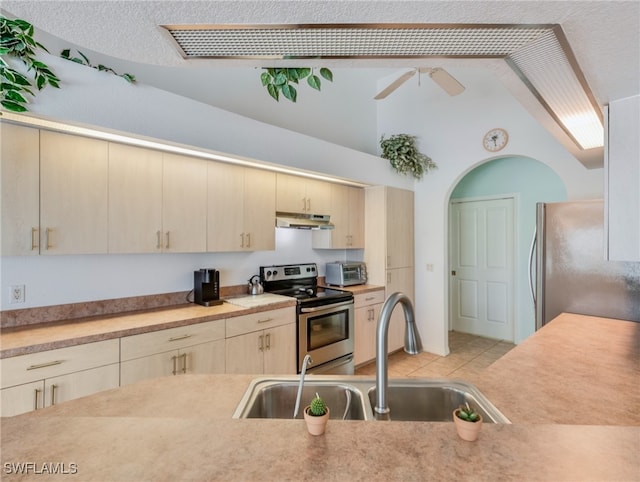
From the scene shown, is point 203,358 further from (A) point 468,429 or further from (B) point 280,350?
(A) point 468,429

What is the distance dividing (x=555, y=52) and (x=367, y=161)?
300 centimetres

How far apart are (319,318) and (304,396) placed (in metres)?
1.82

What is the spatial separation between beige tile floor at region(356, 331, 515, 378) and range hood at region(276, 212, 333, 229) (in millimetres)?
1777

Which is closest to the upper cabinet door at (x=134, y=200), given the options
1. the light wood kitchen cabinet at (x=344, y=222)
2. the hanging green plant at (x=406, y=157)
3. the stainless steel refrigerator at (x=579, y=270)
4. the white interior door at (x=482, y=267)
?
the light wood kitchen cabinet at (x=344, y=222)

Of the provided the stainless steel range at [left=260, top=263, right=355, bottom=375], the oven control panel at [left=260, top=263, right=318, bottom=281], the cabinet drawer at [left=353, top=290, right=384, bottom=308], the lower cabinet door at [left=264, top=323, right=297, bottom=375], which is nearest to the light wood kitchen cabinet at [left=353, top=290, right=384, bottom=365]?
the cabinet drawer at [left=353, top=290, right=384, bottom=308]

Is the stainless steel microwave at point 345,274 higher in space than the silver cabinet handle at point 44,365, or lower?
higher

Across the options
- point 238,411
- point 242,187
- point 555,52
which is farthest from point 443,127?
point 238,411

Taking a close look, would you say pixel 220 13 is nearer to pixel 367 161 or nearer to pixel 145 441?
pixel 145 441

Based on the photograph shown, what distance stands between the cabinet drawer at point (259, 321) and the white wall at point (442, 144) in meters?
2.24

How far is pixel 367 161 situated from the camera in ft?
13.0

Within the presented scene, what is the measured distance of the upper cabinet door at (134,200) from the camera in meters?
2.11

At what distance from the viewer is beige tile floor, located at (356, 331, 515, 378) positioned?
352 centimetres

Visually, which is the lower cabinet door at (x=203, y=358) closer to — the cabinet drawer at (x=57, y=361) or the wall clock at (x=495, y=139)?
the cabinet drawer at (x=57, y=361)

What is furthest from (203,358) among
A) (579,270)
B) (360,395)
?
(579,270)
